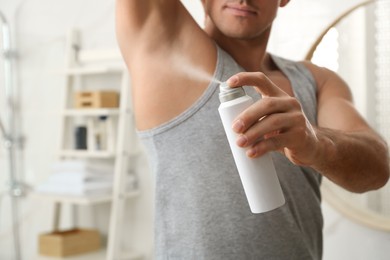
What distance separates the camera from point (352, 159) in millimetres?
887

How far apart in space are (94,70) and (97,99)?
11 centimetres

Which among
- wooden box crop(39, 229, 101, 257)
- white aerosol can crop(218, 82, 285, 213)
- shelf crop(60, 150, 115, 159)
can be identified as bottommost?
wooden box crop(39, 229, 101, 257)

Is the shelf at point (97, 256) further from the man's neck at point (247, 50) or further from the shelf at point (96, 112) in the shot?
the man's neck at point (247, 50)

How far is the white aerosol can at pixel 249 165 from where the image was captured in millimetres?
686

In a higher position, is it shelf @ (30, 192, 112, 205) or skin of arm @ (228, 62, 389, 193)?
skin of arm @ (228, 62, 389, 193)

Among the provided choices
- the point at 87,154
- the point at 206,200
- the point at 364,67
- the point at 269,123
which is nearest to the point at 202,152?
the point at 206,200

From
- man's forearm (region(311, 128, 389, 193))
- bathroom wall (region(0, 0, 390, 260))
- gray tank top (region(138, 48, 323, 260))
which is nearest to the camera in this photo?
man's forearm (region(311, 128, 389, 193))

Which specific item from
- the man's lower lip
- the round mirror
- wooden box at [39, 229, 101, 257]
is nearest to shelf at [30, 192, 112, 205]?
wooden box at [39, 229, 101, 257]

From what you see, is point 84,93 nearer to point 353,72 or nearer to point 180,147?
point 353,72

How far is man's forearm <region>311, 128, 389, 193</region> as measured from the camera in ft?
2.62

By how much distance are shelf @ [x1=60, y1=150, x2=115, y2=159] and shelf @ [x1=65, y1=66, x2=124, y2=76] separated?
11.6 inches

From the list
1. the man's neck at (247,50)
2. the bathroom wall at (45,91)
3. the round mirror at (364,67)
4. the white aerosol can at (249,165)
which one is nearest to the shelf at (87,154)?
the bathroom wall at (45,91)

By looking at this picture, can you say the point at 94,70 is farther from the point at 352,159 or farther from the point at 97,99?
the point at 352,159

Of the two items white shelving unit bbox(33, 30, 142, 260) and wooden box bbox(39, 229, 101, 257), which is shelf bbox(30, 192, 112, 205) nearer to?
white shelving unit bbox(33, 30, 142, 260)
